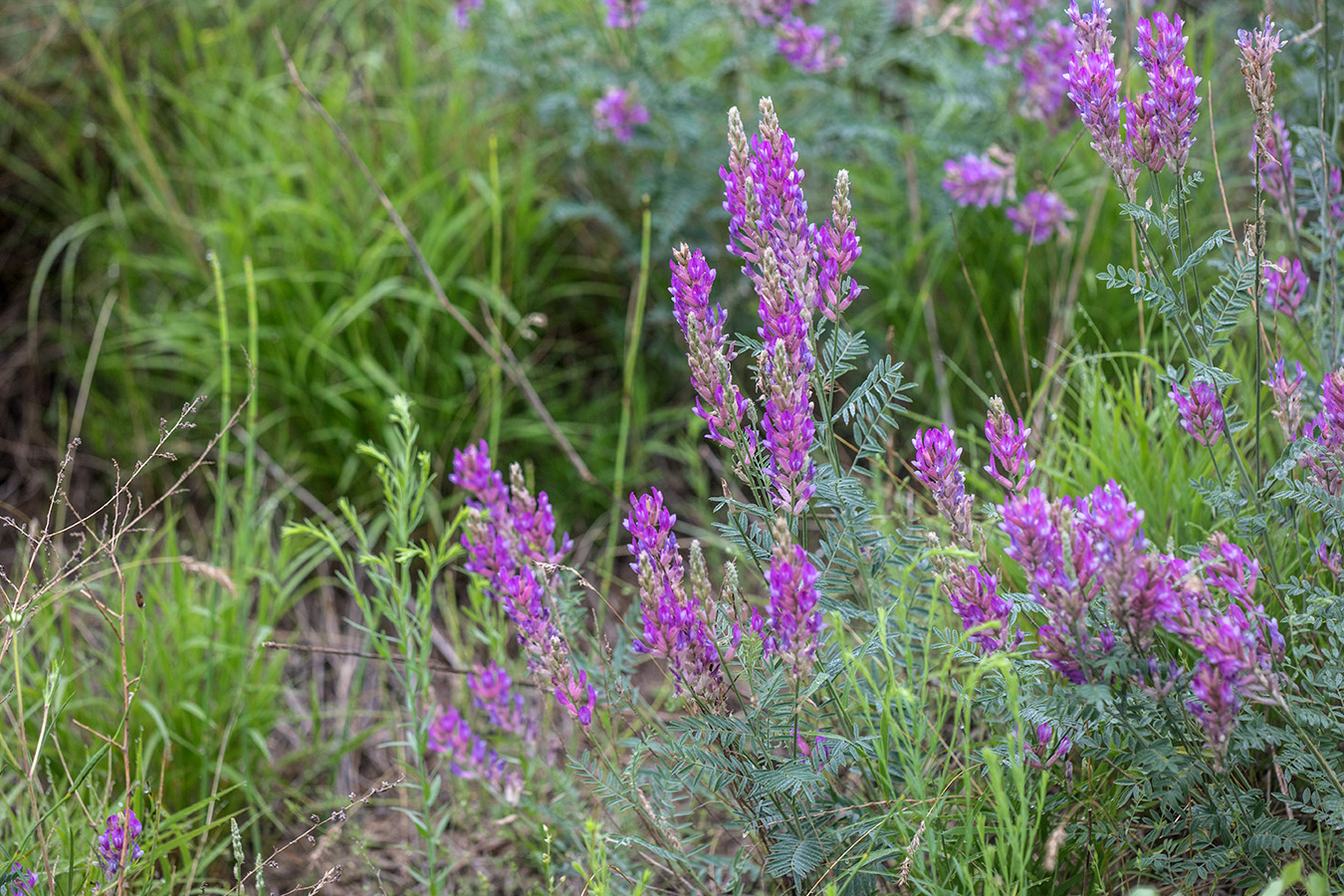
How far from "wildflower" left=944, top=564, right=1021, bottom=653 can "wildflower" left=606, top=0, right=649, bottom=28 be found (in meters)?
1.95

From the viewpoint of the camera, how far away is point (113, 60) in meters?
3.76

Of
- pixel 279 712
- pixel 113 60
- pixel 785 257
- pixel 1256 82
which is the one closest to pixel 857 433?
pixel 785 257

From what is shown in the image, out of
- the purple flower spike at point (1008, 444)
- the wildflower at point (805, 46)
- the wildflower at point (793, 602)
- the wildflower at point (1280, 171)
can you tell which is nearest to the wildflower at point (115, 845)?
the wildflower at point (793, 602)

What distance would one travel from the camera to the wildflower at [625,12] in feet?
9.14

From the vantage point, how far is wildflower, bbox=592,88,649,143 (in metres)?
2.86

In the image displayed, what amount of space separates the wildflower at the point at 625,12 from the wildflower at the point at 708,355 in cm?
167

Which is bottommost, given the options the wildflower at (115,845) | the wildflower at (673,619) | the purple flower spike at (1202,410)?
the wildflower at (115,845)

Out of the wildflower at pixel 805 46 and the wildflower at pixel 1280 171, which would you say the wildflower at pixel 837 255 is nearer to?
the wildflower at pixel 1280 171

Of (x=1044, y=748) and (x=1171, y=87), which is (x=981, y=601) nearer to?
(x=1044, y=748)

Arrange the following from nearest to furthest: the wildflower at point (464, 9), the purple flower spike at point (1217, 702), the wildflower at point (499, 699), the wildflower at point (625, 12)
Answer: the purple flower spike at point (1217, 702), the wildflower at point (499, 699), the wildflower at point (625, 12), the wildflower at point (464, 9)

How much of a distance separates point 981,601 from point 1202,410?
0.39 m

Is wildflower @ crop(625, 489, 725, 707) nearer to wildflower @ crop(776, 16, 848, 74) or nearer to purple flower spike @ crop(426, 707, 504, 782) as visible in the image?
purple flower spike @ crop(426, 707, 504, 782)

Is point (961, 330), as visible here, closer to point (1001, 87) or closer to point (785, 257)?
point (1001, 87)

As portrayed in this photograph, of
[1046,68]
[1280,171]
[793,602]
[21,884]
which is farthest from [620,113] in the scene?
[21,884]
